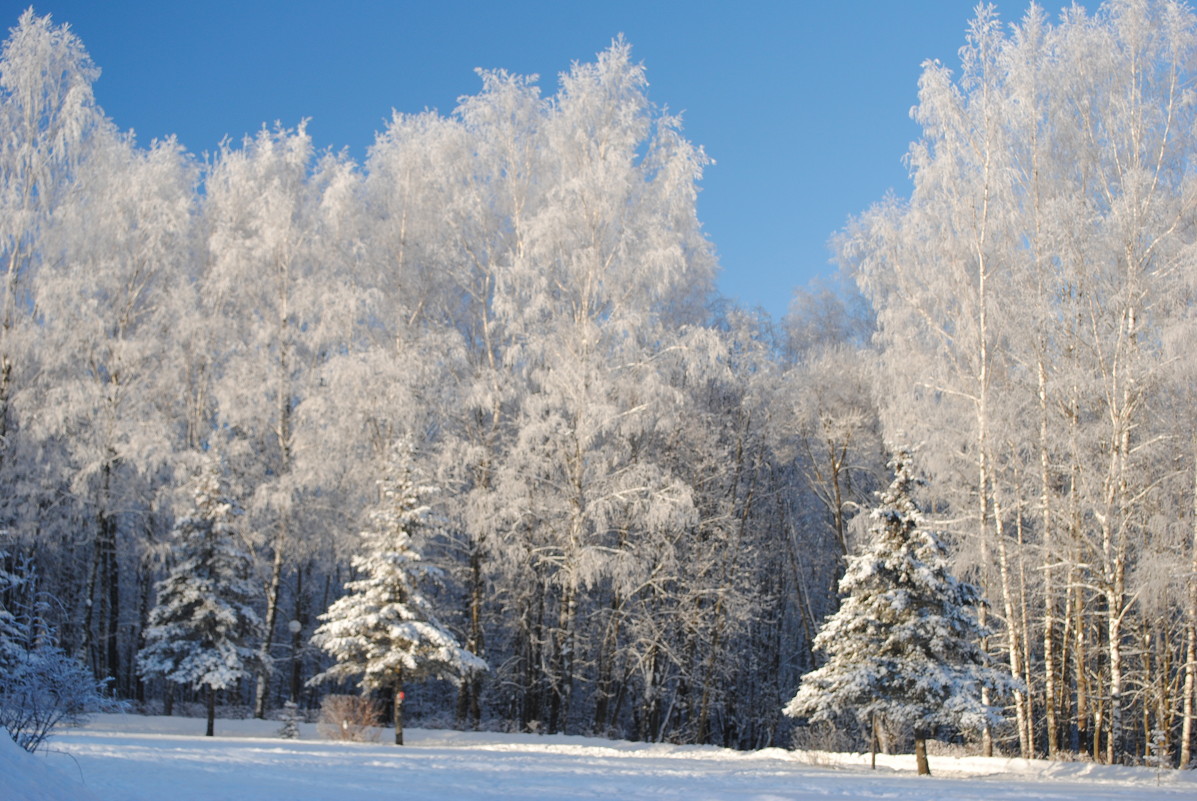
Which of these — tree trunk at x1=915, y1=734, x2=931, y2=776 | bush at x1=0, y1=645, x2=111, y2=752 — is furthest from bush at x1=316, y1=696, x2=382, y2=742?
tree trunk at x1=915, y1=734, x2=931, y2=776

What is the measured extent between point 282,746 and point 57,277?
41.0 ft

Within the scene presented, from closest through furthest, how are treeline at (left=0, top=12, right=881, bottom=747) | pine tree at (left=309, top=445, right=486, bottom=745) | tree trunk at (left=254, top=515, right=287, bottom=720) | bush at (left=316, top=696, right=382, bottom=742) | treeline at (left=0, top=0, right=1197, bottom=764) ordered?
treeline at (left=0, top=0, right=1197, bottom=764) < pine tree at (left=309, top=445, right=486, bottom=745) < bush at (left=316, top=696, right=382, bottom=742) < treeline at (left=0, top=12, right=881, bottom=747) < tree trunk at (left=254, top=515, right=287, bottom=720)

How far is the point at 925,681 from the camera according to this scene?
47.2 ft

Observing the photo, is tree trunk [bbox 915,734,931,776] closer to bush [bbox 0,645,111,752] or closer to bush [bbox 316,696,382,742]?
bush [bbox 316,696,382,742]

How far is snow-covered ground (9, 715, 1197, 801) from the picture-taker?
343 inches

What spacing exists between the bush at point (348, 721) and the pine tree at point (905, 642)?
28.9ft

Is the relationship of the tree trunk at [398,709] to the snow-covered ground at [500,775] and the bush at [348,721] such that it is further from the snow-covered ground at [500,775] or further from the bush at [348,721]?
the snow-covered ground at [500,775]

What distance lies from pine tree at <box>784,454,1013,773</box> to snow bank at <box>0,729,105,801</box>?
1140 cm

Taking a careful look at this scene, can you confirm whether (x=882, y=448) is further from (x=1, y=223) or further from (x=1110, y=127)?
(x=1, y=223)

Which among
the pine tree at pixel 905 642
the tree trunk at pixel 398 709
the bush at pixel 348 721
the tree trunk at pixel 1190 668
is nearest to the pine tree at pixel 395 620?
the tree trunk at pixel 398 709

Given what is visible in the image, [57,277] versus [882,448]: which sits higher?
[57,277]

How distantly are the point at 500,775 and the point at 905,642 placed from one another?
7240 millimetres

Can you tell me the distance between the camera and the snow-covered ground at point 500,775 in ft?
28.6

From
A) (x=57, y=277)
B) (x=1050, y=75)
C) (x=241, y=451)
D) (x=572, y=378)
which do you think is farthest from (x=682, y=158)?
(x=57, y=277)
